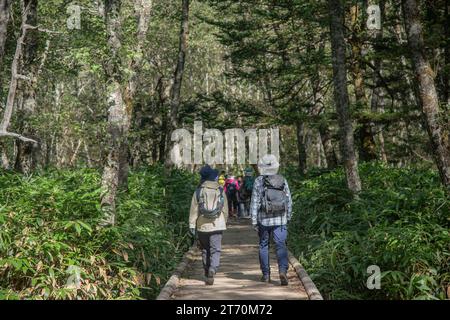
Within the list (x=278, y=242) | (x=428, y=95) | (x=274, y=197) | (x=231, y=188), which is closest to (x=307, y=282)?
(x=278, y=242)

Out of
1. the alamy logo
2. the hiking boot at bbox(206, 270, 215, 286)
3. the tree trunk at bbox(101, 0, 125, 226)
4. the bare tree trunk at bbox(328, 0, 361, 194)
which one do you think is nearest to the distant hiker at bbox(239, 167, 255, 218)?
the bare tree trunk at bbox(328, 0, 361, 194)

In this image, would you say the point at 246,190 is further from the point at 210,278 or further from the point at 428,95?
the point at 428,95

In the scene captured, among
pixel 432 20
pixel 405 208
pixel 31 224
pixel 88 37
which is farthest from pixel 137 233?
pixel 432 20

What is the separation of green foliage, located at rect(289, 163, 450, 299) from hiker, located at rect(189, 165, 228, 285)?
6.28 feet

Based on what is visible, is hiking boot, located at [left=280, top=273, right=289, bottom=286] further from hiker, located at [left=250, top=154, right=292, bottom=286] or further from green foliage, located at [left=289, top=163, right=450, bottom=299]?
green foliage, located at [left=289, top=163, right=450, bottom=299]

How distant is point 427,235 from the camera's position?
31.3ft

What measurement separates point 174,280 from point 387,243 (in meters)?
3.61

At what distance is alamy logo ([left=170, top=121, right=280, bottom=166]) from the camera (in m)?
34.2

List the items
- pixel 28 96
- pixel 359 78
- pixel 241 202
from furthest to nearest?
pixel 241 202 → pixel 359 78 → pixel 28 96

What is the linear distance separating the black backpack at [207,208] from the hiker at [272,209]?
0.57 metres

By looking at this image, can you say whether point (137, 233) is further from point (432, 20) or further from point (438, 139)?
point (432, 20)

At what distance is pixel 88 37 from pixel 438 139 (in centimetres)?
649

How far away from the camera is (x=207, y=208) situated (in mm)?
9781
